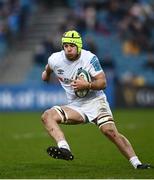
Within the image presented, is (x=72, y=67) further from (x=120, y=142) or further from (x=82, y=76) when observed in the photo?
(x=120, y=142)

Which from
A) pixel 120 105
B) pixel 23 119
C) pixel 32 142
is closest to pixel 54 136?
pixel 32 142

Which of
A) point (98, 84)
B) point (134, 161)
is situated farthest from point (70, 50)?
point (134, 161)

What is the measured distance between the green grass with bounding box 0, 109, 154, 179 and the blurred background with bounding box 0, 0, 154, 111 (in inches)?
119

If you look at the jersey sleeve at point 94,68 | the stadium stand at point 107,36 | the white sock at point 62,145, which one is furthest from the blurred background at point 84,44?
the white sock at point 62,145

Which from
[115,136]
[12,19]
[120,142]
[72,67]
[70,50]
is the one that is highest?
[70,50]

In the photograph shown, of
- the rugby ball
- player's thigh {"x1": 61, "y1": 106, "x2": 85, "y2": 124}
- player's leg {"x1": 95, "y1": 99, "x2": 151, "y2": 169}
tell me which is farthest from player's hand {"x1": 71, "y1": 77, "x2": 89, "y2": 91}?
player's leg {"x1": 95, "y1": 99, "x2": 151, "y2": 169}

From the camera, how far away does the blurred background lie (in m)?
29.6

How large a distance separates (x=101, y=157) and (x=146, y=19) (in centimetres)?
2008

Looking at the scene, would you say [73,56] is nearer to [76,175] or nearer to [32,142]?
[76,175]

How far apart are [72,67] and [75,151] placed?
3731 mm

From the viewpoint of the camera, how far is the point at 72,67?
1181 cm

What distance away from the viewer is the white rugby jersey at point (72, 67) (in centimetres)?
1170

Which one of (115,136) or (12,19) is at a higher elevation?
(115,136)

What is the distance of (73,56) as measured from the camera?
11703mm
